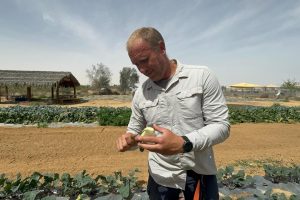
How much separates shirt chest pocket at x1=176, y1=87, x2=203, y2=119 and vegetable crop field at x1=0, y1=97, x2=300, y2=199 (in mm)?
2207

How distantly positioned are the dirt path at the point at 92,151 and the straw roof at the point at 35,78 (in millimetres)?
17520

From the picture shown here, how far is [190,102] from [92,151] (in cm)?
645

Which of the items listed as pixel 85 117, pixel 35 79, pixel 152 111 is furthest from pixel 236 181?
pixel 35 79

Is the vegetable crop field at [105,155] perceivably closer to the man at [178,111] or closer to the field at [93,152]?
the field at [93,152]

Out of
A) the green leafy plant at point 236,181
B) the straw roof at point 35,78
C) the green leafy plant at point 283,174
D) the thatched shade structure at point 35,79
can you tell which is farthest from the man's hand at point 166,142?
the straw roof at point 35,78

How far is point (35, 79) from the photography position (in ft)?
91.8

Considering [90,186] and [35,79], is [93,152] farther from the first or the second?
[35,79]

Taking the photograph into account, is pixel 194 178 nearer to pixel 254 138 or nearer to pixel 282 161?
pixel 282 161

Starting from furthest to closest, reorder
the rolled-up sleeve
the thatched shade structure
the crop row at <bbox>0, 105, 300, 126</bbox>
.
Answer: the thatched shade structure → the crop row at <bbox>0, 105, 300, 126</bbox> → the rolled-up sleeve

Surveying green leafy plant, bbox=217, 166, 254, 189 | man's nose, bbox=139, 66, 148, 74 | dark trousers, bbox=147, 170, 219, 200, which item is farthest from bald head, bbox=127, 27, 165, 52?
green leafy plant, bbox=217, 166, 254, 189

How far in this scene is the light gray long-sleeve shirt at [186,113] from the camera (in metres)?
1.82

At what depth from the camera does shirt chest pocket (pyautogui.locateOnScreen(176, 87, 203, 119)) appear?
73.5 inches

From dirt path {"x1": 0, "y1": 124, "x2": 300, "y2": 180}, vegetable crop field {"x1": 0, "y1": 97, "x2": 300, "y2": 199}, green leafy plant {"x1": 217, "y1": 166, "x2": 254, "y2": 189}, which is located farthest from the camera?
dirt path {"x1": 0, "y1": 124, "x2": 300, "y2": 180}

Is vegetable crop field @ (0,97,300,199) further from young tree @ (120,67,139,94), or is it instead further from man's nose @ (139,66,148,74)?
young tree @ (120,67,139,94)
